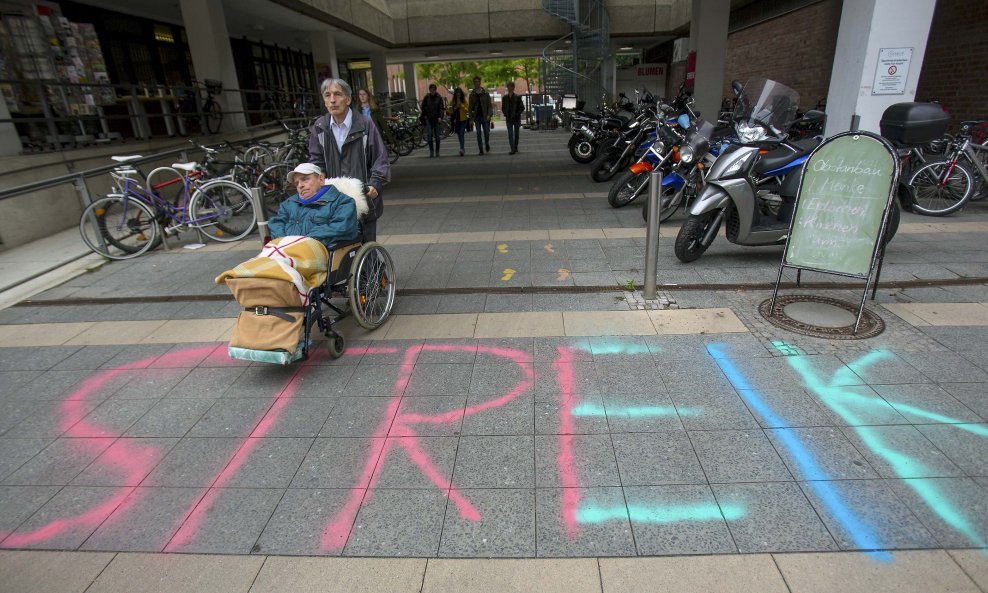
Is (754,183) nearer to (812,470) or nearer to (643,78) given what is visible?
(812,470)

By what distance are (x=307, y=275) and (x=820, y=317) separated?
382cm

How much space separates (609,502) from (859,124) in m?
7.29

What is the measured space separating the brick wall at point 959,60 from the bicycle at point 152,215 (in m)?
11.6

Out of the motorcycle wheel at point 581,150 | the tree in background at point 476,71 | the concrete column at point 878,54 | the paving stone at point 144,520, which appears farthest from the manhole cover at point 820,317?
the tree in background at point 476,71

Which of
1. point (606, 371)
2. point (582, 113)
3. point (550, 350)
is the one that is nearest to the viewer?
point (606, 371)

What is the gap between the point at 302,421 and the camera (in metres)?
3.18

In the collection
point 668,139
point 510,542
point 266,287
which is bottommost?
point 510,542

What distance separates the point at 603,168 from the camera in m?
10.1

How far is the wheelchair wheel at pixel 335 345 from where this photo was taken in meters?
3.78

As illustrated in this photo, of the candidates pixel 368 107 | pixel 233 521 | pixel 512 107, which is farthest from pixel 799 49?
pixel 233 521

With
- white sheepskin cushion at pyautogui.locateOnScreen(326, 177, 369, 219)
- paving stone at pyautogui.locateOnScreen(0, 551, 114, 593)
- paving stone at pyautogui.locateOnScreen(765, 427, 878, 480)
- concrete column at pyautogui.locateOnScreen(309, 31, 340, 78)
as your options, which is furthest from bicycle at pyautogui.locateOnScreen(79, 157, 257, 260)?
concrete column at pyautogui.locateOnScreen(309, 31, 340, 78)

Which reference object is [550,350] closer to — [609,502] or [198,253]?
[609,502]

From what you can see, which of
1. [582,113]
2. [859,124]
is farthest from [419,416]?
[582,113]

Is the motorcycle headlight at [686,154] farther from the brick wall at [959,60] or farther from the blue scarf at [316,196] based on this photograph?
the brick wall at [959,60]
